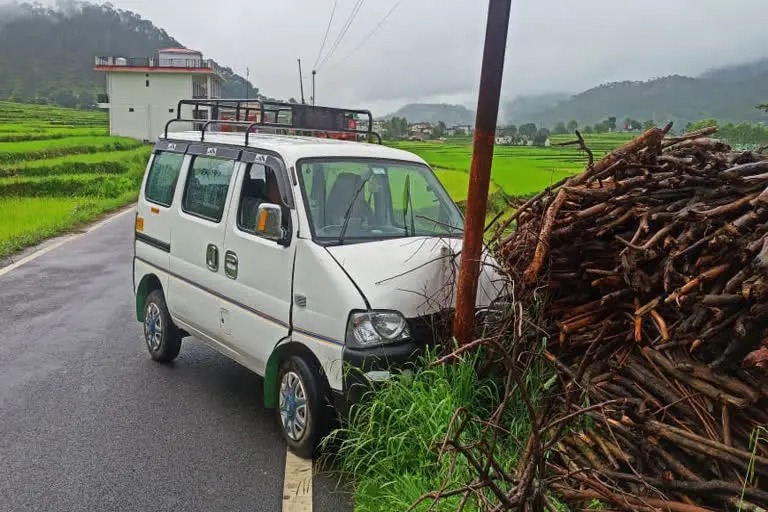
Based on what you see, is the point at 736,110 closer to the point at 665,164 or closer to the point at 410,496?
the point at 665,164

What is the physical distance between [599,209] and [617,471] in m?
1.48

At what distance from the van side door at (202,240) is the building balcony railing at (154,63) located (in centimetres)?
6544

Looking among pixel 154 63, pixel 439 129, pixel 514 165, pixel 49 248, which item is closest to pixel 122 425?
pixel 49 248

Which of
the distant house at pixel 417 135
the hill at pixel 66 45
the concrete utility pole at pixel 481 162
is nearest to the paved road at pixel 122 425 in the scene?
the concrete utility pole at pixel 481 162

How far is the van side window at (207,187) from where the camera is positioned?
5688 mm

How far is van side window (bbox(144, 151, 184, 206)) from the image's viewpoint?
656cm

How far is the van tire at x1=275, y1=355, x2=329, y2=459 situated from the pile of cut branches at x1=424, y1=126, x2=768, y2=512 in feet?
3.49

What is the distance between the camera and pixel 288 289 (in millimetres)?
4734

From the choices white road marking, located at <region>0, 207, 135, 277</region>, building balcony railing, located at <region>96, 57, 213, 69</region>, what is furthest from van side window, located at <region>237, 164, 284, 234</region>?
building balcony railing, located at <region>96, 57, 213, 69</region>

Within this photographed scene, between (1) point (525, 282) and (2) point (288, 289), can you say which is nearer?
(1) point (525, 282)

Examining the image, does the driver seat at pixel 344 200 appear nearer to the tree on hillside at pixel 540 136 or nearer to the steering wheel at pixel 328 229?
the steering wheel at pixel 328 229

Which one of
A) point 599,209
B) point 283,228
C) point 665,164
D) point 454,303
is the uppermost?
point 665,164

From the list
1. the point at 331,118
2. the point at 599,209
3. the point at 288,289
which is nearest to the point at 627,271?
the point at 599,209

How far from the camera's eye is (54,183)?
80.6 ft
